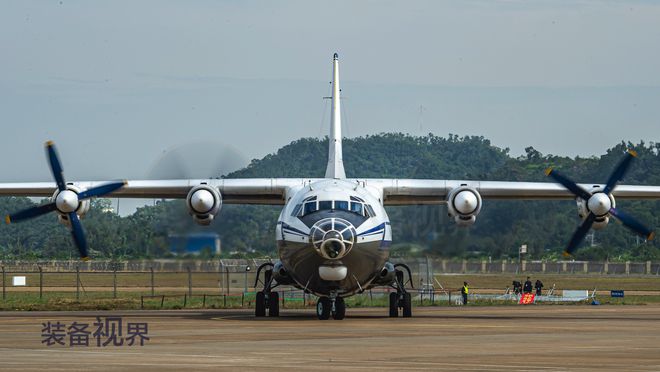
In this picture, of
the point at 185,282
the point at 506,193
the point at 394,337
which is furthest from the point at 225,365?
the point at 185,282

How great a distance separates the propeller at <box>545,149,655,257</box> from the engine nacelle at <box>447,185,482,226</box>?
2294mm

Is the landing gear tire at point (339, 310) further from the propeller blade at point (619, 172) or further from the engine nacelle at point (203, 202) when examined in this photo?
the propeller blade at point (619, 172)

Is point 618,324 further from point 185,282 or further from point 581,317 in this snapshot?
point 185,282

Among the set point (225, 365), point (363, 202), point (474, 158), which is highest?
point (474, 158)

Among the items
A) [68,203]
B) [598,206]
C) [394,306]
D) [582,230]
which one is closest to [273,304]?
[394,306]

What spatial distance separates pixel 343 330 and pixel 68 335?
5.86 metres

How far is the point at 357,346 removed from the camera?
20266 millimetres

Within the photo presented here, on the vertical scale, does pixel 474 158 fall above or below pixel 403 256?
above

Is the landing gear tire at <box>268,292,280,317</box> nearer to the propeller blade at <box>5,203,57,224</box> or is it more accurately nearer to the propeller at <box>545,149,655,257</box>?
the propeller blade at <box>5,203,57,224</box>

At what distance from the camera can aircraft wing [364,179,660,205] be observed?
36.1 m

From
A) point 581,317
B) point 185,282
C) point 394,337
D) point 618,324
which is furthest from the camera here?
point 185,282

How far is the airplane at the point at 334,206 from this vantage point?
3014cm

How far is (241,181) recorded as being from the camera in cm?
3588

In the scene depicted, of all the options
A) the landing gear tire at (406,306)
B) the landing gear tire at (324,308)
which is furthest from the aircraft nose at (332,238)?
the landing gear tire at (406,306)
